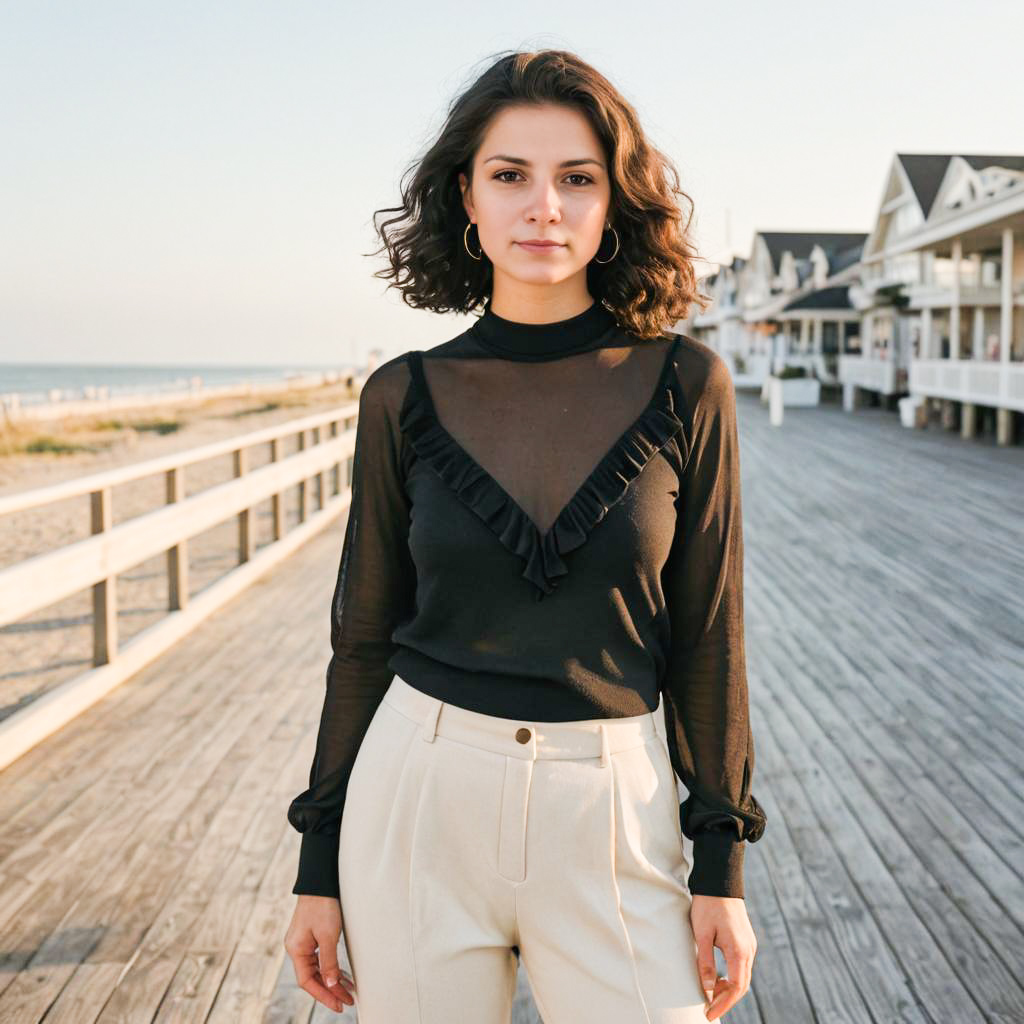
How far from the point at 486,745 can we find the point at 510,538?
255 millimetres

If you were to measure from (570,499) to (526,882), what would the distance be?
0.47m

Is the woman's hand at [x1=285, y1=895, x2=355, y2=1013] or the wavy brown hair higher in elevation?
the wavy brown hair

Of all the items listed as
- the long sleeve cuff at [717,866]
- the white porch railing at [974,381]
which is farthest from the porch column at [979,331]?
the long sleeve cuff at [717,866]

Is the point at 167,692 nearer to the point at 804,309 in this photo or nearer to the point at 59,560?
the point at 59,560

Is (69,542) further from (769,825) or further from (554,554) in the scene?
(554,554)

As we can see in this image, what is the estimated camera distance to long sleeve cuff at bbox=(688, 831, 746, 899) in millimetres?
1479

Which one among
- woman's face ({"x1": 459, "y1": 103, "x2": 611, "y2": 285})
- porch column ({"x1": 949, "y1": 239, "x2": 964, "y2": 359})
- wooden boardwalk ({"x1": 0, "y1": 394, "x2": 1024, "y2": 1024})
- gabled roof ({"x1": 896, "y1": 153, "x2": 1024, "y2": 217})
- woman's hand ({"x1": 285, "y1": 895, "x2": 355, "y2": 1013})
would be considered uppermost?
gabled roof ({"x1": 896, "y1": 153, "x2": 1024, "y2": 217})

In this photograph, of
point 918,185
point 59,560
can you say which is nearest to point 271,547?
point 59,560

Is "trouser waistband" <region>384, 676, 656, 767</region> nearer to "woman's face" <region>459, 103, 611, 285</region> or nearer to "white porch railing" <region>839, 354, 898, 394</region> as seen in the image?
"woman's face" <region>459, 103, 611, 285</region>

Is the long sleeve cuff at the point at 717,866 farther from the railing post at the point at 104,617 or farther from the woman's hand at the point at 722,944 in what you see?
the railing post at the point at 104,617

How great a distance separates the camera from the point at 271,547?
9.03 meters

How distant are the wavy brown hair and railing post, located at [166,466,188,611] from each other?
15.6ft

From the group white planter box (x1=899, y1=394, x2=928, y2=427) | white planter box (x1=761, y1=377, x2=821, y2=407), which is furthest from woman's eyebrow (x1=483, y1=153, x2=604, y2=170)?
white planter box (x1=761, y1=377, x2=821, y2=407)

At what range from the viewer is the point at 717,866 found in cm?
149
